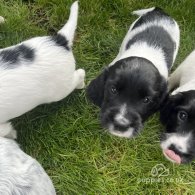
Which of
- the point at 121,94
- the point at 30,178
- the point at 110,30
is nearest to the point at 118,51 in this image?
the point at 110,30

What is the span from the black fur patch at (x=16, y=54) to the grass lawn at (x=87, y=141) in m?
0.89

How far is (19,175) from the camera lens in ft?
10.2

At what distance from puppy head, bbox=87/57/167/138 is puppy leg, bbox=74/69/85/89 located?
601mm

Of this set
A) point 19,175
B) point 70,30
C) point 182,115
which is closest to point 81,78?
point 70,30

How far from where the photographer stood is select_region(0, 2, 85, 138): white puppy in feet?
11.6

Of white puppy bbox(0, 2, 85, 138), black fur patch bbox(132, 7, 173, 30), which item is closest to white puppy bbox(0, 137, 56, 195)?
white puppy bbox(0, 2, 85, 138)

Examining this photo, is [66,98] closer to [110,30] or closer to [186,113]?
[110,30]

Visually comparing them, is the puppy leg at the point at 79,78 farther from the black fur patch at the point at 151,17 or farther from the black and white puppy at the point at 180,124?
the black and white puppy at the point at 180,124

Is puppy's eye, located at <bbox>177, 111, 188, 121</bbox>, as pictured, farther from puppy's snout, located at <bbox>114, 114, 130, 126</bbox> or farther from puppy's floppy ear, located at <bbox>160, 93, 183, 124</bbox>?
puppy's snout, located at <bbox>114, 114, 130, 126</bbox>

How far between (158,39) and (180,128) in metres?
0.94

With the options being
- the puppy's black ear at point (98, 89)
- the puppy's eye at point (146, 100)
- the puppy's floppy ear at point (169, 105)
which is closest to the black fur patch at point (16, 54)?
the puppy's black ear at point (98, 89)

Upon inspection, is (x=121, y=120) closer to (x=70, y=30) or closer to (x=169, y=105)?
(x=169, y=105)

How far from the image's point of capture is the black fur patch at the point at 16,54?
3.53 m

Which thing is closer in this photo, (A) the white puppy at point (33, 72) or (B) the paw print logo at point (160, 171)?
(A) the white puppy at point (33, 72)
